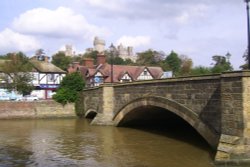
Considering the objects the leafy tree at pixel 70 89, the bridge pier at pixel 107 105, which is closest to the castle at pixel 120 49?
the leafy tree at pixel 70 89

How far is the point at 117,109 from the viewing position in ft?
107

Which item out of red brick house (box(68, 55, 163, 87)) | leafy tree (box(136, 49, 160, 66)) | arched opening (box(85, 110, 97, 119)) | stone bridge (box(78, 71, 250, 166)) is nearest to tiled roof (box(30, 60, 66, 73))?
red brick house (box(68, 55, 163, 87))

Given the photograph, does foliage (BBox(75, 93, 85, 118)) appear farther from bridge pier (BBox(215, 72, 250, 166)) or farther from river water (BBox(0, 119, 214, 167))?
bridge pier (BBox(215, 72, 250, 166))

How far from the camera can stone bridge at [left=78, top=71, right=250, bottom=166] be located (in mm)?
16391

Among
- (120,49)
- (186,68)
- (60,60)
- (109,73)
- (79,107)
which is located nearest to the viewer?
(79,107)

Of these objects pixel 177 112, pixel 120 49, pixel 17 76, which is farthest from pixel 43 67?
pixel 120 49

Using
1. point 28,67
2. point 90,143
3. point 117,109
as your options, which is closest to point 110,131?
point 117,109

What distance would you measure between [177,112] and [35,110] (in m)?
26.8

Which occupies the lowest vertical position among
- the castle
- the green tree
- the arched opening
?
the arched opening

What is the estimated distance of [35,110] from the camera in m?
45.3

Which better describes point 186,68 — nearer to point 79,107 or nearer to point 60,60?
point 60,60

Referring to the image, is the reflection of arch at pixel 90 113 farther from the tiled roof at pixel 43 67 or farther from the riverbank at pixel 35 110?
the tiled roof at pixel 43 67

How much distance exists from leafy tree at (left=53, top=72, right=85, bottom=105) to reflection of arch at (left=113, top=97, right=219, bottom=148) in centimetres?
1530

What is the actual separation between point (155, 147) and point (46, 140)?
324 inches
